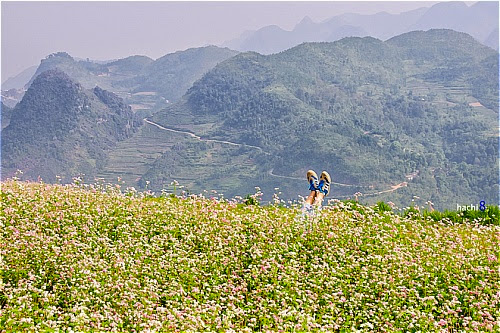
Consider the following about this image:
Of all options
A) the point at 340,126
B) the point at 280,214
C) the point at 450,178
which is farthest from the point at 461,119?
the point at 280,214

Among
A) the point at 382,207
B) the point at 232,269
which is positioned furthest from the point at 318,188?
the point at 232,269

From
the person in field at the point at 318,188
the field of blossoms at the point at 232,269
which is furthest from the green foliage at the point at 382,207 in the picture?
the person in field at the point at 318,188

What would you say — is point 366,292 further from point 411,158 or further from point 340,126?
point 340,126

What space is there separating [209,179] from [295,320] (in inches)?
6274

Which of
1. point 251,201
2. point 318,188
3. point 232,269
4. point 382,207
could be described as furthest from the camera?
point 251,201

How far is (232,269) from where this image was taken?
10.7m

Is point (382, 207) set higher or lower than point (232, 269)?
higher

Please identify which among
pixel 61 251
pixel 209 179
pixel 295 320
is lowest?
pixel 209 179

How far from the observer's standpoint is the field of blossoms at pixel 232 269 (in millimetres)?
8578

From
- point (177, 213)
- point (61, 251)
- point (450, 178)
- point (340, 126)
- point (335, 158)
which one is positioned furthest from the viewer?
point (340, 126)

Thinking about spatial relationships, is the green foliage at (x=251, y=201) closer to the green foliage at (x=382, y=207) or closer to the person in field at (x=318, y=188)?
the person in field at (x=318, y=188)

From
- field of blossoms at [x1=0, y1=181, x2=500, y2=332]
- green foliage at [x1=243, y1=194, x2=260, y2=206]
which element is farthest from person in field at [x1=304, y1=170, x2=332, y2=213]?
green foliage at [x1=243, y1=194, x2=260, y2=206]

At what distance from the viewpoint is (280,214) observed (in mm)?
13836

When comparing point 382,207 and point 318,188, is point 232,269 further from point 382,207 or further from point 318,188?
point 382,207
